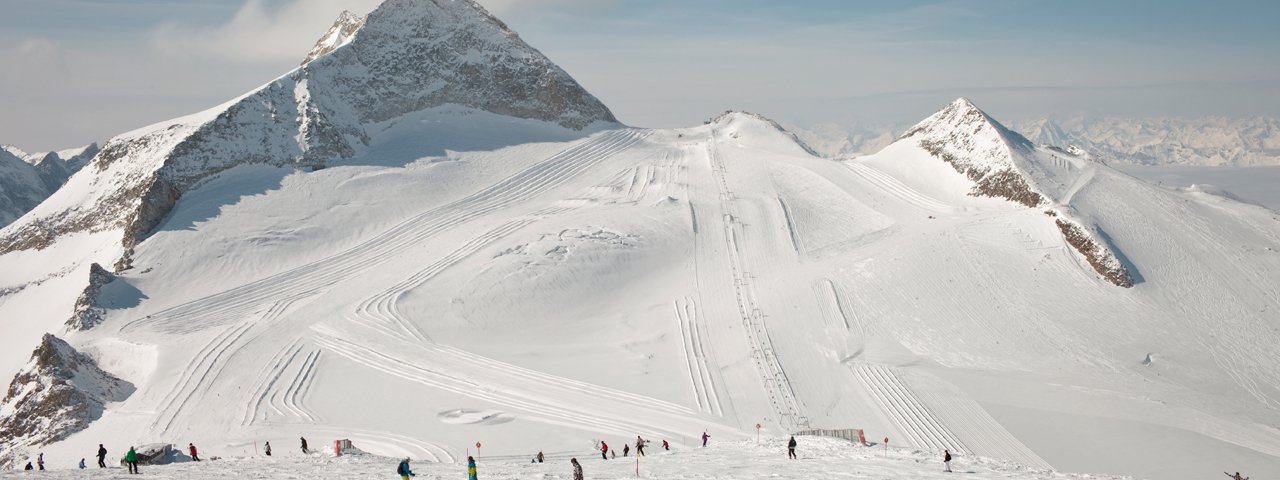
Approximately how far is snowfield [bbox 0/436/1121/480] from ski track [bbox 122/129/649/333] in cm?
2100

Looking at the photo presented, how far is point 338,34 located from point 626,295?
49.6 metres

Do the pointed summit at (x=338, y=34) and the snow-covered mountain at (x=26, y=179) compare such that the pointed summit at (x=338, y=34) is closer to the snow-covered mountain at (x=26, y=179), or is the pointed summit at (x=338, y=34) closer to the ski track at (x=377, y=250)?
the ski track at (x=377, y=250)

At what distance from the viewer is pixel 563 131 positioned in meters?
73.6

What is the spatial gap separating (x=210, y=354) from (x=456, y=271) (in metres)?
14.2

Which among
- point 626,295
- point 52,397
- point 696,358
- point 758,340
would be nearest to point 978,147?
point 758,340

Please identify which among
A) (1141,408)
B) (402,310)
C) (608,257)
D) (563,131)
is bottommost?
(1141,408)

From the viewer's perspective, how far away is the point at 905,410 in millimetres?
32812

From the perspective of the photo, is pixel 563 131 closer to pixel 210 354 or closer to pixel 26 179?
pixel 210 354

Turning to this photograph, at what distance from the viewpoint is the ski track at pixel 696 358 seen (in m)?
33.8

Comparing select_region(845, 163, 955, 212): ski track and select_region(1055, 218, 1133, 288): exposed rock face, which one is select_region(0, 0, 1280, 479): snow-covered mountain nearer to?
select_region(1055, 218, 1133, 288): exposed rock face

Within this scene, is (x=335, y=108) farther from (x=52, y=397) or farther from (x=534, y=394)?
(x=534, y=394)

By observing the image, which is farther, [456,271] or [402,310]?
[456,271]

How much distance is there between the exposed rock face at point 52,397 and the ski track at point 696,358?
90.0 feet

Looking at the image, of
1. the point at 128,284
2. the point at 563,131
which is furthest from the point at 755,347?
the point at 563,131
